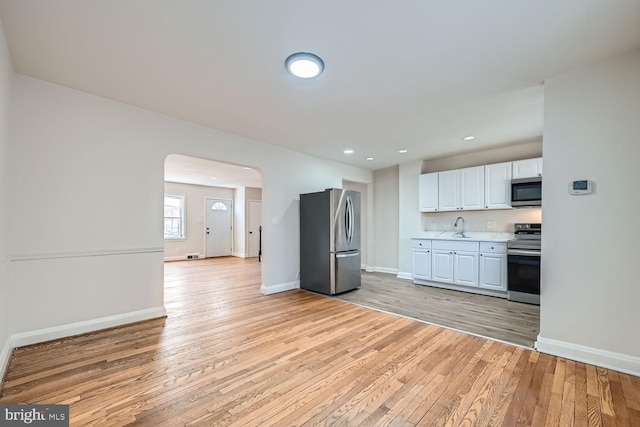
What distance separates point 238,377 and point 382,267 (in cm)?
500

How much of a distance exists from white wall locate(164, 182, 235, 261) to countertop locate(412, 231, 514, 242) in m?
7.00

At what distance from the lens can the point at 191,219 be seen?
29.8ft

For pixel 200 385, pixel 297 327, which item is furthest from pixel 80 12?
pixel 297 327

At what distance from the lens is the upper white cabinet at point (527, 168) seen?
420 centimetres

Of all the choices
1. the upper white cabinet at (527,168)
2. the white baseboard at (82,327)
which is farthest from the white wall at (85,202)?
the upper white cabinet at (527,168)

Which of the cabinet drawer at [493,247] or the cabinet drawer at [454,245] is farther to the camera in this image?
the cabinet drawer at [454,245]

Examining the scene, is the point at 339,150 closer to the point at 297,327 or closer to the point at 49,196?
the point at 297,327

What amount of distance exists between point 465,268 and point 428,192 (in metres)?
1.59

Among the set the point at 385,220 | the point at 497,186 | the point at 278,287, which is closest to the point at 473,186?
the point at 497,186

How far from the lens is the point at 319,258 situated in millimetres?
4613

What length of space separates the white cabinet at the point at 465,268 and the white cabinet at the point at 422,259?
0.46 meters

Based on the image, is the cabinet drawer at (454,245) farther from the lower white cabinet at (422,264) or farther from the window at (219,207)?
the window at (219,207)

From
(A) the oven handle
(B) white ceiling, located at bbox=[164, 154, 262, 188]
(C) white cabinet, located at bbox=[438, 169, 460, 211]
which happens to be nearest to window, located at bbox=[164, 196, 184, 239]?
(B) white ceiling, located at bbox=[164, 154, 262, 188]

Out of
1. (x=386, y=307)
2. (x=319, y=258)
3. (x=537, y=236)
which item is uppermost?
(x=537, y=236)
